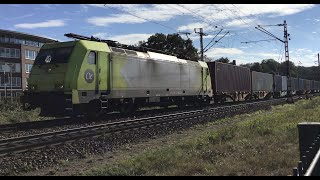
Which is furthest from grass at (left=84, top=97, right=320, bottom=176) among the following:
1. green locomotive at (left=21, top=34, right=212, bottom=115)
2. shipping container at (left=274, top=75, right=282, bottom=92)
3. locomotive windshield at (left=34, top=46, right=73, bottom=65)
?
shipping container at (left=274, top=75, right=282, bottom=92)

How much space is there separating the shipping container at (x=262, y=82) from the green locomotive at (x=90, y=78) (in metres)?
24.8

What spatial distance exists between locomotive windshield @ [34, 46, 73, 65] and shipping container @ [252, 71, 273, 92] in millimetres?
30834

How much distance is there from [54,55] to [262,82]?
36.3 meters

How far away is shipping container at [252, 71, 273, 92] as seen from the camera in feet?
154

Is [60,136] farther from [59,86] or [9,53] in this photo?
[9,53]

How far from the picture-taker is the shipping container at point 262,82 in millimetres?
46787

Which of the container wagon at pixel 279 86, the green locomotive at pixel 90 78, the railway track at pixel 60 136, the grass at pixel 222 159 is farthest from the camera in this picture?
the container wagon at pixel 279 86

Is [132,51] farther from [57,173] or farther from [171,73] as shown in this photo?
[57,173]

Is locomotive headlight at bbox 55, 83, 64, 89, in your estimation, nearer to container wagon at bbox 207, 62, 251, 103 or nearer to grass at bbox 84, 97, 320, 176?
grass at bbox 84, 97, 320, 176

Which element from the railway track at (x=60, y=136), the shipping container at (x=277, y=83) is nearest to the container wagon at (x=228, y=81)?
the shipping container at (x=277, y=83)

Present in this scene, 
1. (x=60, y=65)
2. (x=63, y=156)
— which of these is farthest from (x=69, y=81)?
(x=63, y=156)

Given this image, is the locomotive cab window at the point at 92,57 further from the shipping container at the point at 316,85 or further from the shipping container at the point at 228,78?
the shipping container at the point at 316,85

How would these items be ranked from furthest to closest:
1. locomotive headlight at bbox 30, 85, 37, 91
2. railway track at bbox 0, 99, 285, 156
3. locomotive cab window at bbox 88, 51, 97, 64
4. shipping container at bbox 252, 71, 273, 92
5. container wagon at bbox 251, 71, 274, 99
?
container wagon at bbox 251, 71, 274, 99
shipping container at bbox 252, 71, 273, 92
locomotive headlight at bbox 30, 85, 37, 91
locomotive cab window at bbox 88, 51, 97, 64
railway track at bbox 0, 99, 285, 156
